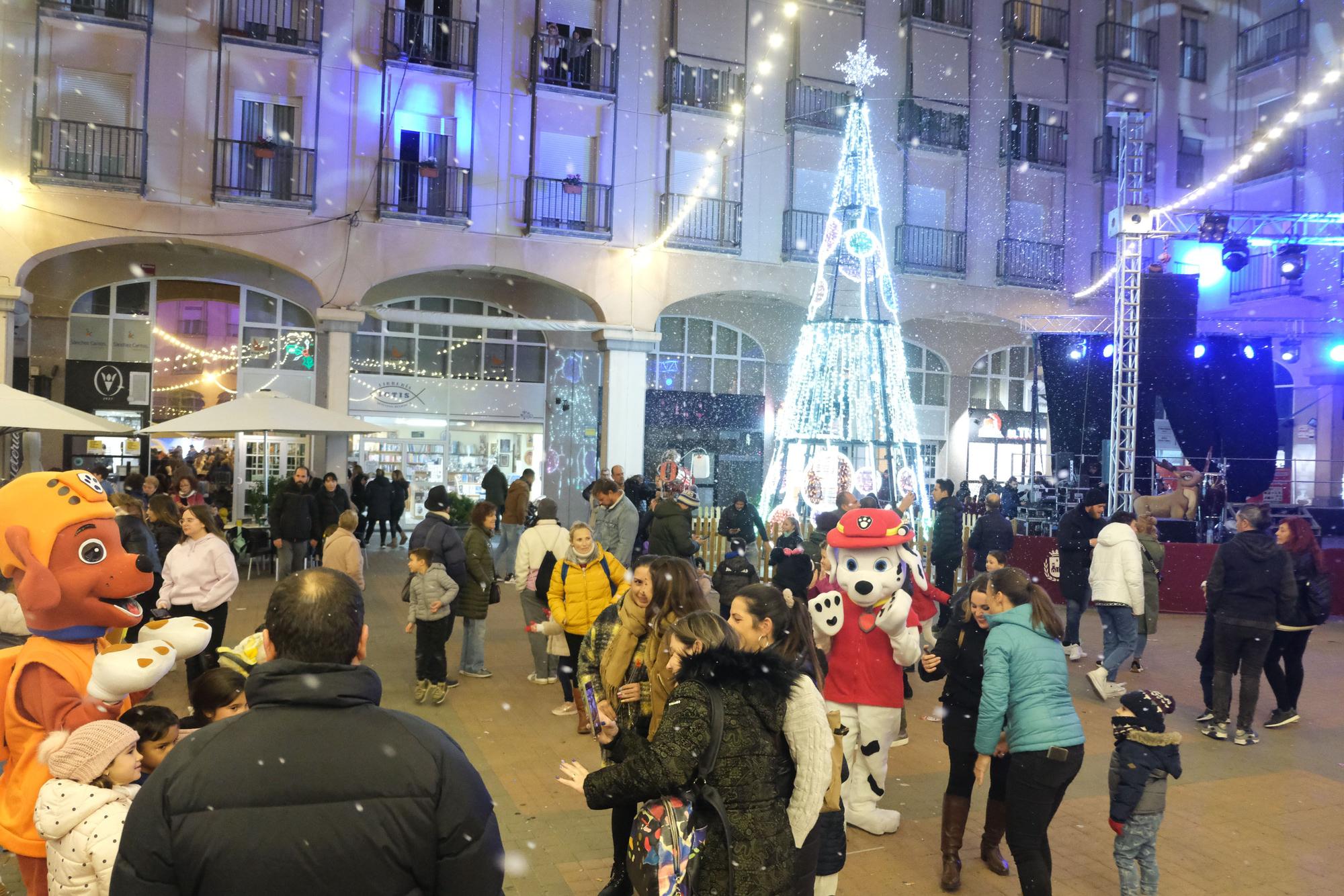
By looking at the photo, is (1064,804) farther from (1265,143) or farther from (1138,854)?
(1265,143)

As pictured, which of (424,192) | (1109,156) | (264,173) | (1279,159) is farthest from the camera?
(1279,159)

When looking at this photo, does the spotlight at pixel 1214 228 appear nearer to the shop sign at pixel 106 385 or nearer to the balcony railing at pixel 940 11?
the balcony railing at pixel 940 11

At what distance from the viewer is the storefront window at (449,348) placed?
20656 mm

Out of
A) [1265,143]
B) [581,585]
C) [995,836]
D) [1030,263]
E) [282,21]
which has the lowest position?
[995,836]

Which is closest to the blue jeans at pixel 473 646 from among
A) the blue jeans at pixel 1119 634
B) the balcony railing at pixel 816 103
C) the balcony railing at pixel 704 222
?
the blue jeans at pixel 1119 634

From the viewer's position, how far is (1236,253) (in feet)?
48.6

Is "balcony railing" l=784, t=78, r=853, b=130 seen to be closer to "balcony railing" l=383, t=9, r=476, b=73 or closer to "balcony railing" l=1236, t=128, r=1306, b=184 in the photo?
"balcony railing" l=383, t=9, r=476, b=73

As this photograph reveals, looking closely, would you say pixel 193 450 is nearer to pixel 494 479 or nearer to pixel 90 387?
pixel 90 387

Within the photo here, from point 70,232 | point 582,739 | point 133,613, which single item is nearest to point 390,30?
point 70,232

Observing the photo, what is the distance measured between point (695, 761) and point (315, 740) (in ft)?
4.41

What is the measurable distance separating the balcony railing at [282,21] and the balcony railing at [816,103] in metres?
9.02

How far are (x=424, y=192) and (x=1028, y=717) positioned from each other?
16269mm

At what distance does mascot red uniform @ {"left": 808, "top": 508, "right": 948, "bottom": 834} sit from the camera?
5094mm

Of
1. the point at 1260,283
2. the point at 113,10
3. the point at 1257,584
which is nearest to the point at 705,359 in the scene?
the point at 1260,283
